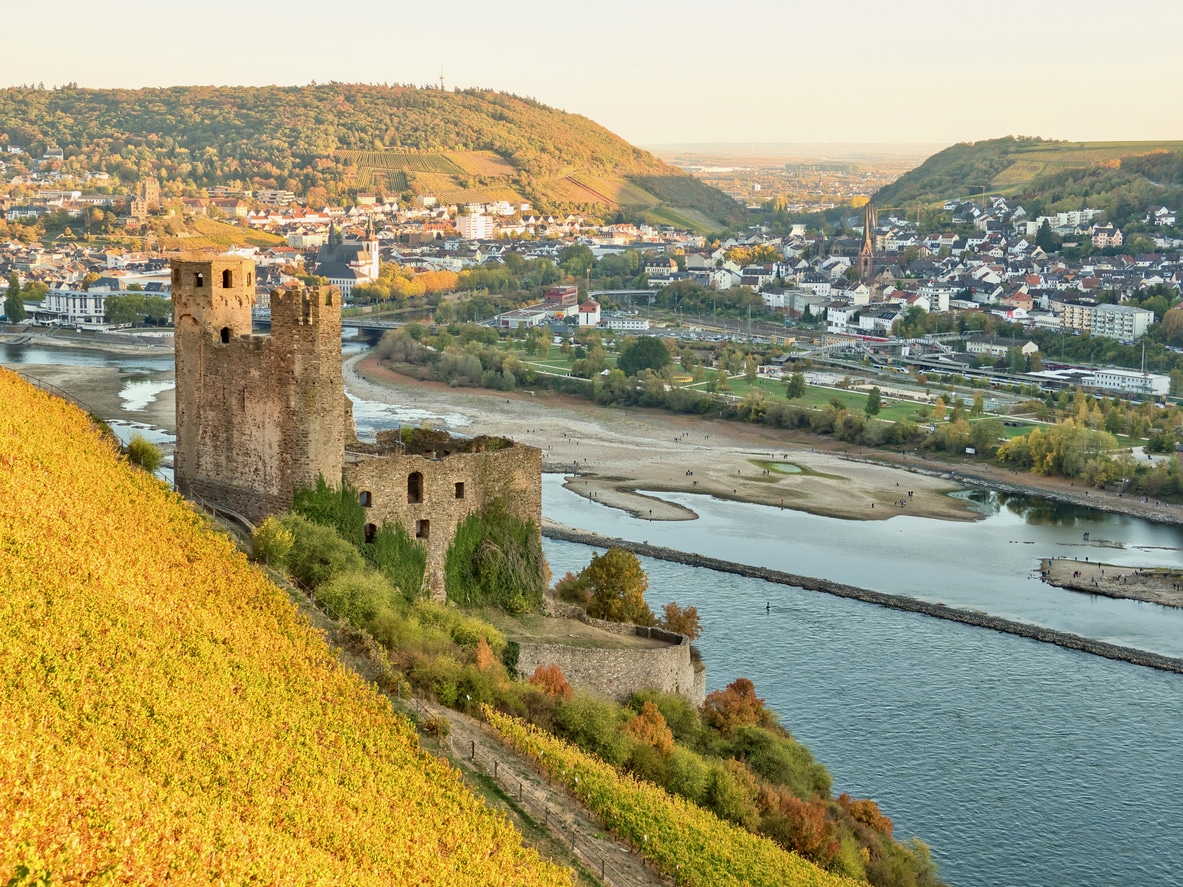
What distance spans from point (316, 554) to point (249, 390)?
271 cm

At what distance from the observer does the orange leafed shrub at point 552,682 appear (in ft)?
68.5

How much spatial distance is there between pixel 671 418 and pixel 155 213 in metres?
82.8

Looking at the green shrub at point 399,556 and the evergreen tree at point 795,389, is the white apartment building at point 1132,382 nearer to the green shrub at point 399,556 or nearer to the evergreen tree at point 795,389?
the evergreen tree at point 795,389

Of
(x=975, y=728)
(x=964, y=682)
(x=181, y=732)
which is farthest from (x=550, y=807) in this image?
(x=964, y=682)

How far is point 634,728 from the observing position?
68.3ft

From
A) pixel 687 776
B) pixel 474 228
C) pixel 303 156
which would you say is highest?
pixel 303 156

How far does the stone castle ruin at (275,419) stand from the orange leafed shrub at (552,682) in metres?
2.17

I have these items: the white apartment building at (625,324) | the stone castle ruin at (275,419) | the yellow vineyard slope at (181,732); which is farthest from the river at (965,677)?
the white apartment building at (625,324)

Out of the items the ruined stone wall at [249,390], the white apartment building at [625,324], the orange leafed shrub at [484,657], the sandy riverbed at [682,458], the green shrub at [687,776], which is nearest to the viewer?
the orange leafed shrub at [484,657]

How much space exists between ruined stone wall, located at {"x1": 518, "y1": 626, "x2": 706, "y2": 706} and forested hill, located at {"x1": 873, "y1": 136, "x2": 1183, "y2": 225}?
379 ft

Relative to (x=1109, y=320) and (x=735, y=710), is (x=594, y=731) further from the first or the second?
(x=1109, y=320)

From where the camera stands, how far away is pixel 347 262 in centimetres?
11931

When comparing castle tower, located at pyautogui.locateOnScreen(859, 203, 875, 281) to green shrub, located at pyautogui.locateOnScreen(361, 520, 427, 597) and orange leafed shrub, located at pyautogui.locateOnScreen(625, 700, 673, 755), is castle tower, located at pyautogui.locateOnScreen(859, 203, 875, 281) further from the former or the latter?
green shrub, located at pyautogui.locateOnScreen(361, 520, 427, 597)

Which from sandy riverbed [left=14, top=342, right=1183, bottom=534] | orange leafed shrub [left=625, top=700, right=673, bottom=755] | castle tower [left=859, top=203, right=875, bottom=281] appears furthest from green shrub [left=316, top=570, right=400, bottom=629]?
castle tower [left=859, top=203, right=875, bottom=281]
